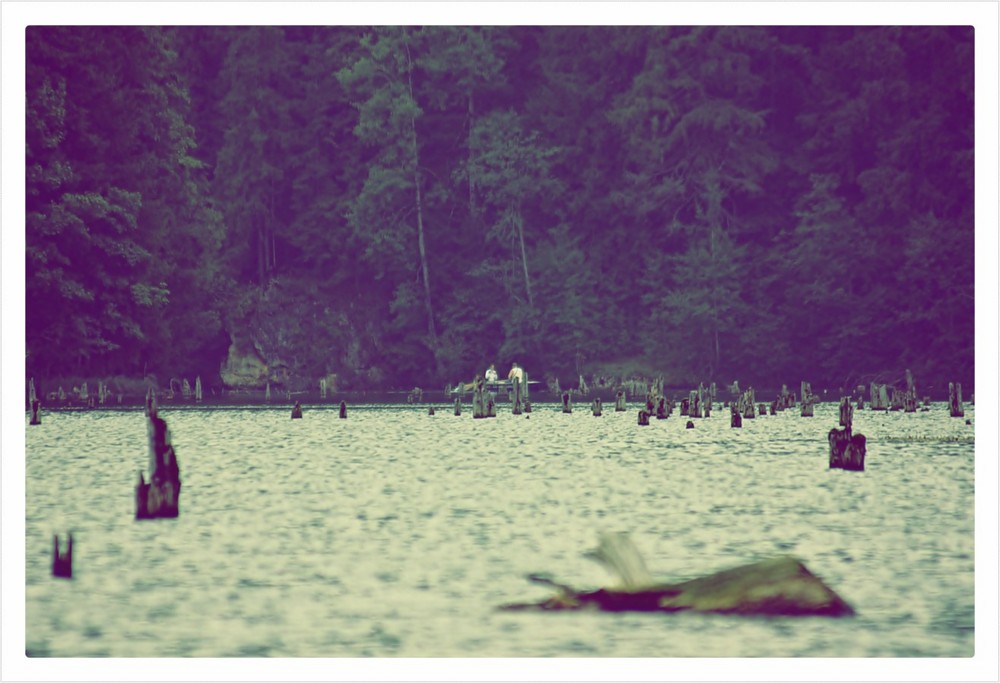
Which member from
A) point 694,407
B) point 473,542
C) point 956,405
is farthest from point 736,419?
point 473,542

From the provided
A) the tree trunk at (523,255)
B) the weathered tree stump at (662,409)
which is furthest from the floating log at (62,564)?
the tree trunk at (523,255)

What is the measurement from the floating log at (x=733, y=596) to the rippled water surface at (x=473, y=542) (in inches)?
7.5

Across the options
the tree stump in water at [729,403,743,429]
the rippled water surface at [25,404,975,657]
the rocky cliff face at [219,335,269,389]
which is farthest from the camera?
the rocky cliff face at [219,335,269,389]

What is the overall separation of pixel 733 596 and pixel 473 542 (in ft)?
15.5

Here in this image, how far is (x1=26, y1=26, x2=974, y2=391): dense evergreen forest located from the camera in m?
63.6

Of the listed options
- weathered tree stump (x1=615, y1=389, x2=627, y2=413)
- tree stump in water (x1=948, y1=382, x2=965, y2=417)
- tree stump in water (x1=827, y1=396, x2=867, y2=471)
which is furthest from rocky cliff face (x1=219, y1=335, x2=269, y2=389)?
tree stump in water (x1=827, y1=396, x2=867, y2=471)

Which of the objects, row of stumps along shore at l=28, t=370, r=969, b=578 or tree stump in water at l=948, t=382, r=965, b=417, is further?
tree stump in water at l=948, t=382, r=965, b=417

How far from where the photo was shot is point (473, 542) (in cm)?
1638

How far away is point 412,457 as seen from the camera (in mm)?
27297

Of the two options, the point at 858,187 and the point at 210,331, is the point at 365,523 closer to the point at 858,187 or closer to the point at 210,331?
the point at 210,331

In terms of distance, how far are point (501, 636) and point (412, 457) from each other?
1581cm

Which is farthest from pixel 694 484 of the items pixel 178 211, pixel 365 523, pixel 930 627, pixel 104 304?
pixel 178 211

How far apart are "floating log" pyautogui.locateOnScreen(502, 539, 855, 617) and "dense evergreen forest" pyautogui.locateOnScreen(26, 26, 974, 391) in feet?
151

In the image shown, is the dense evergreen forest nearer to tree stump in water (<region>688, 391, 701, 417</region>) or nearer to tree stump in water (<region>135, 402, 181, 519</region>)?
tree stump in water (<region>688, 391, 701, 417</region>)
